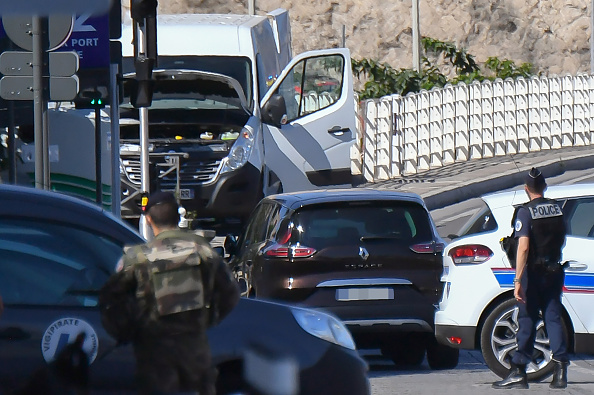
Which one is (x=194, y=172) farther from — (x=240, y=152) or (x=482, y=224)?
(x=482, y=224)

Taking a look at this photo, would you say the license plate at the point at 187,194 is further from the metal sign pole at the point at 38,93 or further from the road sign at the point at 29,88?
the metal sign pole at the point at 38,93

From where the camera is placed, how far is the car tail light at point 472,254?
32.4ft

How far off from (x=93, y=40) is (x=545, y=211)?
707 cm

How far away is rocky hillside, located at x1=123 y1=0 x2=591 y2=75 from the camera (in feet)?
162

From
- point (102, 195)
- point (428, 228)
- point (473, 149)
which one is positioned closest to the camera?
point (428, 228)

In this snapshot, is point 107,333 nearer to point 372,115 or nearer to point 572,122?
point 372,115

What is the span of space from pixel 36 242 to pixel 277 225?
18.7 ft

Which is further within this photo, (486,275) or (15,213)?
(486,275)

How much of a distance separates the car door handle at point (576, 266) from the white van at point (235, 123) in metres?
7.88

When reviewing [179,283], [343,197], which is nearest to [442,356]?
[343,197]

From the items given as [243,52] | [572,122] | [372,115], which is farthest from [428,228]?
[572,122]

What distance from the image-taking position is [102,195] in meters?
15.9

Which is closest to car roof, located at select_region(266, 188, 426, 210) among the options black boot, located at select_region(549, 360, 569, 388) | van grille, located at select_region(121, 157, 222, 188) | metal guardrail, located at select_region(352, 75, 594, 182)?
black boot, located at select_region(549, 360, 569, 388)

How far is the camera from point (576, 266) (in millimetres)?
9648
